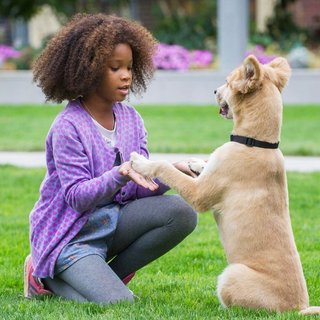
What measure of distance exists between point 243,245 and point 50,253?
3.28 ft

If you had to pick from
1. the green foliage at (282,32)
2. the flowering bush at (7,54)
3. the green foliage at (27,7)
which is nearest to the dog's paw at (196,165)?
the green foliage at (282,32)

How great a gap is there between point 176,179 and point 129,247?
0.64m

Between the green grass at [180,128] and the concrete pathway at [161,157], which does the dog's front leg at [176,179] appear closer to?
the concrete pathway at [161,157]

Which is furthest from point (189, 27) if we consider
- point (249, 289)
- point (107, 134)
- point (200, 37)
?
point (249, 289)

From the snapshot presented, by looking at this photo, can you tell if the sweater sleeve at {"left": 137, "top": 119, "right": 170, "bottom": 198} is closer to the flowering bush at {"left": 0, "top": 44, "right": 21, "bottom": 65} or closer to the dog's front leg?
the dog's front leg

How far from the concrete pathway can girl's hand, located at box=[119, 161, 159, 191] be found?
5807 mm

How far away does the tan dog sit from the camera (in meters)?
4.60

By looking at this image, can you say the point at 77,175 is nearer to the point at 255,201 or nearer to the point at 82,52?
the point at 82,52

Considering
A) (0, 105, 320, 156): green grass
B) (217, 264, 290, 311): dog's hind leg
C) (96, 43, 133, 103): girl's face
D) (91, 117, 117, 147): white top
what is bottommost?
(0, 105, 320, 156): green grass

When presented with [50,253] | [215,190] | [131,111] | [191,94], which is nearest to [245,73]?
[215,190]

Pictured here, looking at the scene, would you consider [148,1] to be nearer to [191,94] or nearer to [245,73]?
[191,94]

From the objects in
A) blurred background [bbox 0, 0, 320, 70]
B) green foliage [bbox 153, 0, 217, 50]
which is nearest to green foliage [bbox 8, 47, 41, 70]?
blurred background [bbox 0, 0, 320, 70]

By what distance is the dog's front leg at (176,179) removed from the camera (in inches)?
185

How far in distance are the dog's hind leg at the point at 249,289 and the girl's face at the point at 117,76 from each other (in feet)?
3.59
